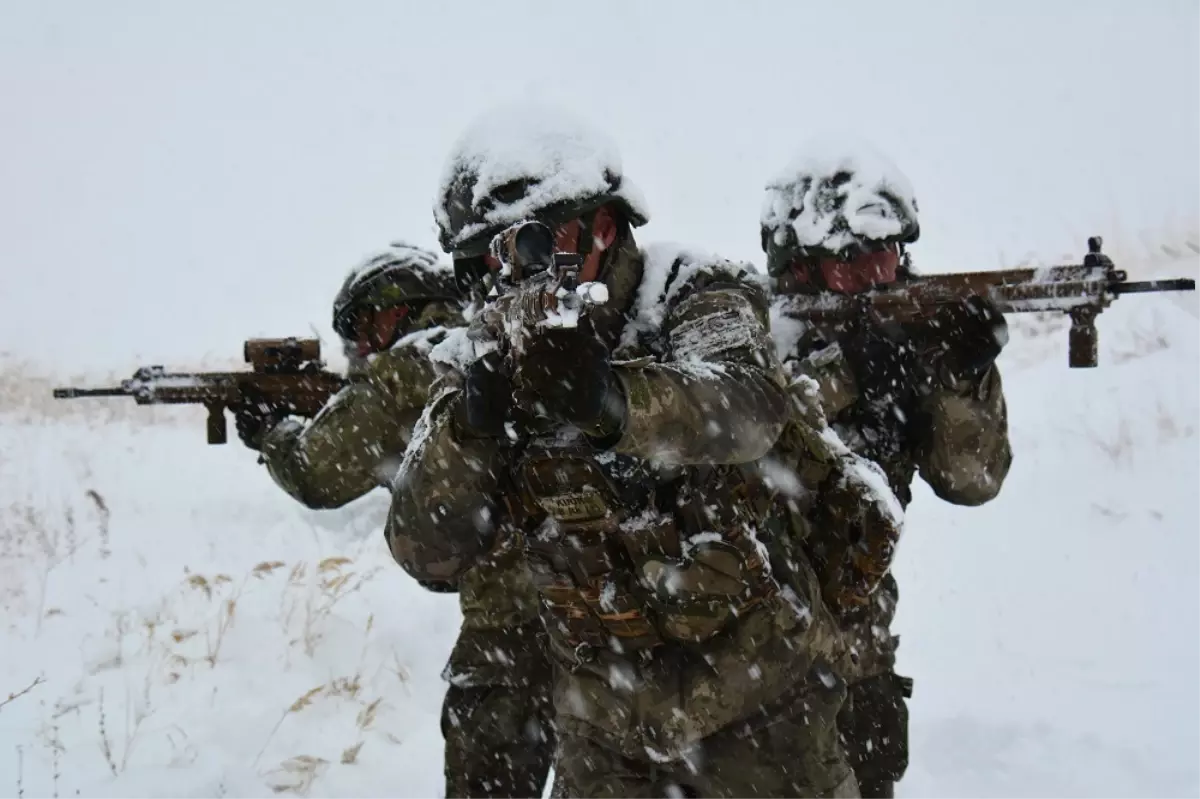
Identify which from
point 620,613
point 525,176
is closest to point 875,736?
point 620,613

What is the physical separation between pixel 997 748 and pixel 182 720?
355 centimetres

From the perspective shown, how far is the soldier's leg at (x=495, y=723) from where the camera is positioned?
294cm

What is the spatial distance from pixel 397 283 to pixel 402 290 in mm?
32

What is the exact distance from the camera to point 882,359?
3158 mm

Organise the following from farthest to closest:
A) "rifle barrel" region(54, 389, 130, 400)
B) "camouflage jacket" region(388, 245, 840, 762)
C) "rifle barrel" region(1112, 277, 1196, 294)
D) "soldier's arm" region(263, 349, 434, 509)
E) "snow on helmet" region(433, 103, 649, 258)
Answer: "rifle barrel" region(54, 389, 130, 400) → "soldier's arm" region(263, 349, 434, 509) → "rifle barrel" region(1112, 277, 1196, 294) → "snow on helmet" region(433, 103, 649, 258) → "camouflage jacket" region(388, 245, 840, 762)

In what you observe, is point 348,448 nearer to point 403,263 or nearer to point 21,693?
point 403,263

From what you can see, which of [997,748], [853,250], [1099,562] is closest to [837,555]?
[853,250]

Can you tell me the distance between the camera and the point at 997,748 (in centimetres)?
443

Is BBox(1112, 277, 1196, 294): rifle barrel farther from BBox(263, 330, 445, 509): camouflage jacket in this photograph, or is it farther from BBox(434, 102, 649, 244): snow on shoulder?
BBox(263, 330, 445, 509): camouflage jacket

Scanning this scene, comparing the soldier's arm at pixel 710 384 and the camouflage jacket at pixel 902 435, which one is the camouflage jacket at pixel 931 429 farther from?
the soldier's arm at pixel 710 384

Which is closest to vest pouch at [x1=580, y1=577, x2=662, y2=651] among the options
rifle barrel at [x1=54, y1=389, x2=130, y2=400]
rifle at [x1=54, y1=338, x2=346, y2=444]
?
rifle at [x1=54, y1=338, x2=346, y2=444]

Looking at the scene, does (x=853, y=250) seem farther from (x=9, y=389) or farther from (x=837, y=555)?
(x=9, y=389)

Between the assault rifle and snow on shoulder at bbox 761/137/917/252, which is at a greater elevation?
snow on shoulder at bbox 761/137/917/252

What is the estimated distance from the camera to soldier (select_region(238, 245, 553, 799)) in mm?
2941
